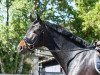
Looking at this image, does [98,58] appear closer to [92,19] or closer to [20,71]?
[92,19]

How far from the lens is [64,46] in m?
7.29

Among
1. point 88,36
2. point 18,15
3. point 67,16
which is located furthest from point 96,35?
point 18,15

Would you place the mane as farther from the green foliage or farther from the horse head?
the green foliage

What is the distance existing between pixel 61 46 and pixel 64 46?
65 millimetres

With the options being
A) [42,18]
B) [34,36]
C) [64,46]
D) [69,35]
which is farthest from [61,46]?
[42,18]

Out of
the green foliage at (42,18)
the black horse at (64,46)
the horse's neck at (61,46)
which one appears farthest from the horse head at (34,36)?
the green foliage at (42,18)

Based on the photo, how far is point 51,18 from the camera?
23.5 m

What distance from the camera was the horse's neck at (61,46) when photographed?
7.13 m

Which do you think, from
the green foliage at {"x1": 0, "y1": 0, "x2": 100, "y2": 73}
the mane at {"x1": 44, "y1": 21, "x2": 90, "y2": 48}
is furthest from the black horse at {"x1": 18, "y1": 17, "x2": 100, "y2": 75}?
the green foliage at {"x1": 0, "y1": 0, "x2": 100, "y2": 73}

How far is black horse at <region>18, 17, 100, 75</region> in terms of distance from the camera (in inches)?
269

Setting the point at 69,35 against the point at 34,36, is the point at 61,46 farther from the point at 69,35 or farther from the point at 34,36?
the point at 34,36

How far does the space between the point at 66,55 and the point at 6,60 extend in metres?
18.0

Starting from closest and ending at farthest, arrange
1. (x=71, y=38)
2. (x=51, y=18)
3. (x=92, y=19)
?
1. (x=71, y=38)
2. (x=92, y=19)
3. (x=51, y=18)

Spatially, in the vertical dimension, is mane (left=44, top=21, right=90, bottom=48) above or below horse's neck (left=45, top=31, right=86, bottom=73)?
above
